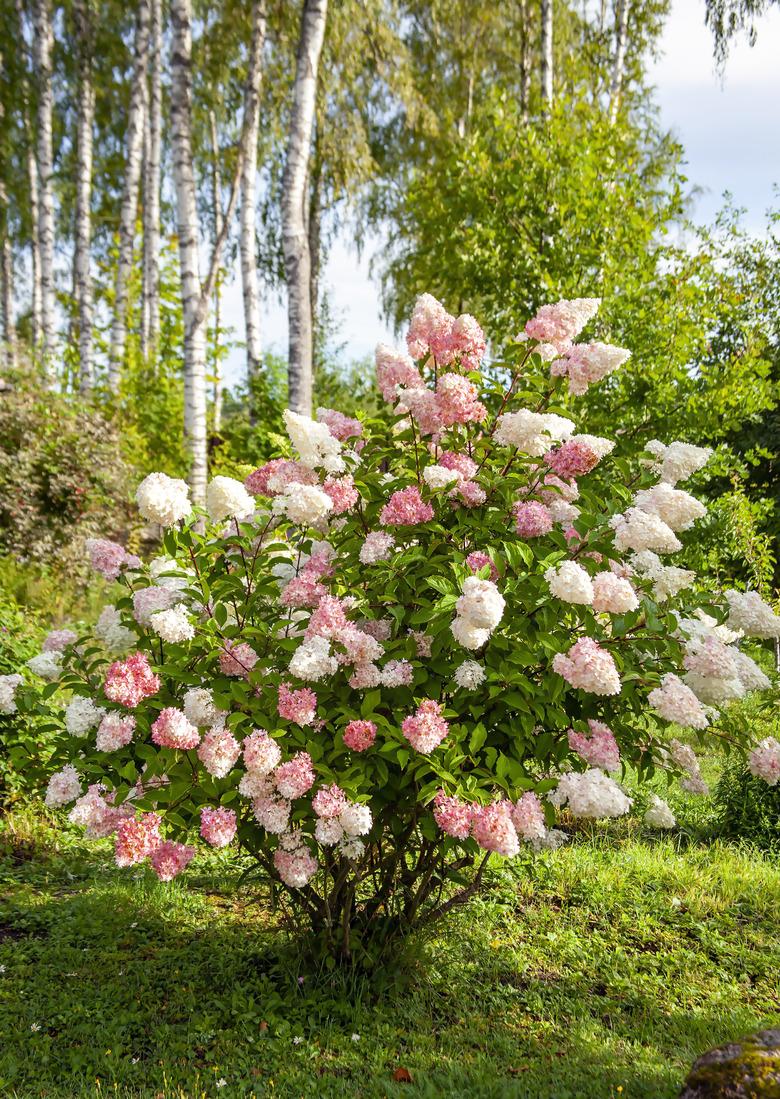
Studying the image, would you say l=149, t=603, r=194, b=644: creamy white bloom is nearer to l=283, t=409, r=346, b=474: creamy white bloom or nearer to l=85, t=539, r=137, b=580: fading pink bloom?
l=85, t=539, r=137, b=580: fading pink bloom

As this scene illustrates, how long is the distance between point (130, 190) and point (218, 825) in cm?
1408

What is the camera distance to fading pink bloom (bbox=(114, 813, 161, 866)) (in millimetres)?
2561

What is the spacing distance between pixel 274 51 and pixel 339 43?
10.7ft

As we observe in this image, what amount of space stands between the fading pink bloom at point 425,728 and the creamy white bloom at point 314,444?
0.90 meters

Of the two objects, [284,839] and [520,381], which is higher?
[520,381]

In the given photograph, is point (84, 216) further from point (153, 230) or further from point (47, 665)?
point (47, 665)

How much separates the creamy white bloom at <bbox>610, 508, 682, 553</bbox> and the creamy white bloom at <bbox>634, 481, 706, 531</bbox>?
89 mm

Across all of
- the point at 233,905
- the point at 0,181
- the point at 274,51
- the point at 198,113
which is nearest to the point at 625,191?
the point at 233,905

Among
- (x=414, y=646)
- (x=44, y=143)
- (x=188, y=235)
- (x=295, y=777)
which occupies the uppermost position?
(x=44, y=143)

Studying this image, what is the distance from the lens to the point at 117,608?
3.12m

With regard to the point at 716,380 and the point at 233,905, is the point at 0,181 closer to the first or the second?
the point at 716,380

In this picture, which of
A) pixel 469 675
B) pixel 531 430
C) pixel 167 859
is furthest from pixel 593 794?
pixel 167 859

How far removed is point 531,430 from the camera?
2.90 meters

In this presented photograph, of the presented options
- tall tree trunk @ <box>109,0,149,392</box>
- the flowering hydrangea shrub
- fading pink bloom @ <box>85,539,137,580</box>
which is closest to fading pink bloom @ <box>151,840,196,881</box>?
the flowering hydrangea shrub
